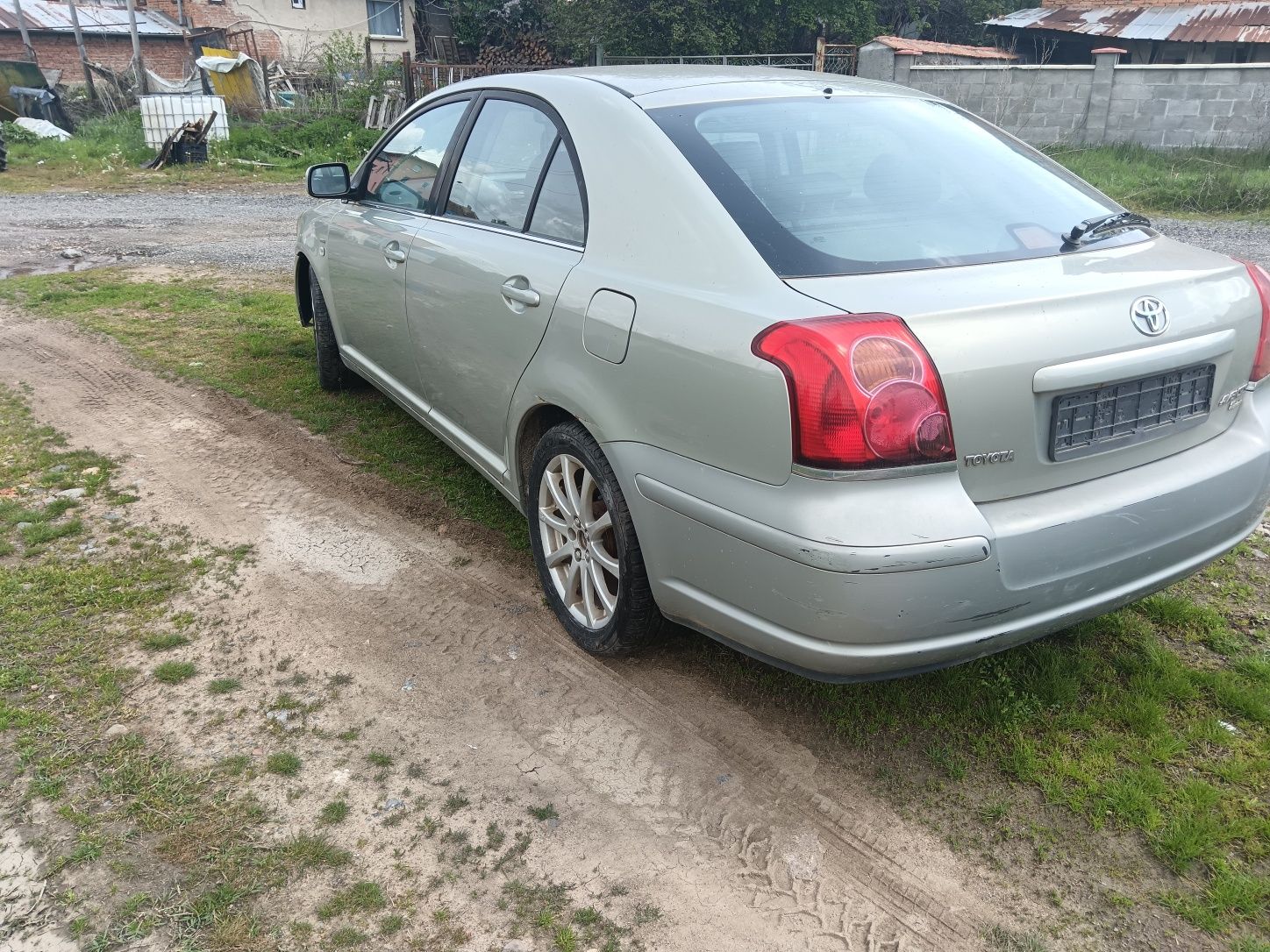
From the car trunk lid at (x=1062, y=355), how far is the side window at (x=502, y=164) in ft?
4.57

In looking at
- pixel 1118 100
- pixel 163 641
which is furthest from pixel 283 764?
pixel 1118 100

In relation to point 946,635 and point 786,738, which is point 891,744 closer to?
point 786,738

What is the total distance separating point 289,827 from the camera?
249cm

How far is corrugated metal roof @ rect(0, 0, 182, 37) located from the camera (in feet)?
90.0

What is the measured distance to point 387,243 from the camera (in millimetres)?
4227

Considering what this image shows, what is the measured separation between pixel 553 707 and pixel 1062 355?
172 cm

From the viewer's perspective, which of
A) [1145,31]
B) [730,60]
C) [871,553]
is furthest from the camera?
[1145,31]

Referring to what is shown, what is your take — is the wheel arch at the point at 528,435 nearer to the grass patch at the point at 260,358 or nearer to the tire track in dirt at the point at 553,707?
the tire track in dirt at the point at 553,707

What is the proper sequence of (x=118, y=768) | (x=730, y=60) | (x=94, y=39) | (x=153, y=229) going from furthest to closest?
1. (x=94, y=39)
2. (x=730, y=60)
3. (x=153, y=229)
4. (x=118, y=768)

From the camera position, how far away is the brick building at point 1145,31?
74.2 feet

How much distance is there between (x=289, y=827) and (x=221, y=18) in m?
32.7

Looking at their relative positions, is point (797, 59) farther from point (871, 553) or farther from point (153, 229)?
point (871, 553)

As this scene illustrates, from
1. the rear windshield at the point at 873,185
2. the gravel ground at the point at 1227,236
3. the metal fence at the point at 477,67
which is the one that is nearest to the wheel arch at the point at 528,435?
the rear windshield at the point at 873,185

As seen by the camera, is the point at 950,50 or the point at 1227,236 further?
the point at 950,50
